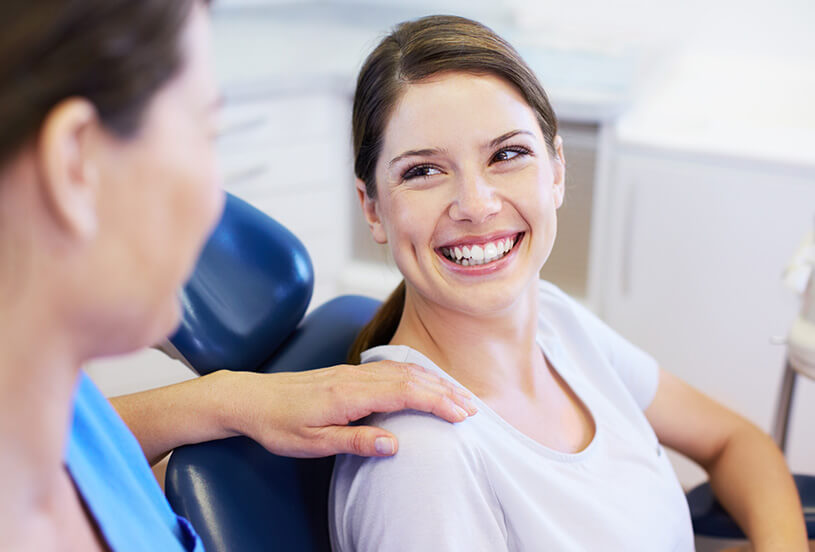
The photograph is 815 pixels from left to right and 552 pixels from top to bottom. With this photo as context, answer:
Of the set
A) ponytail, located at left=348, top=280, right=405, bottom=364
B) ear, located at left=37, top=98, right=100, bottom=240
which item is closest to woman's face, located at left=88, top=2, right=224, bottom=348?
ear, located at left=37, top=98, right=100, bottom=240

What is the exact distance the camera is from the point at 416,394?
35.3 inches

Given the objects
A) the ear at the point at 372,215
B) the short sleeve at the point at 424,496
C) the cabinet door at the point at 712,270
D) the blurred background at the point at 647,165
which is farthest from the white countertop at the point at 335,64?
the short sleeve at the point at 424,496

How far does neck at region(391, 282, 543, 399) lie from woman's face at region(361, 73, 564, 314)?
36mm

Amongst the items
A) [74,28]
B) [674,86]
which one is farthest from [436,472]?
[674,86]

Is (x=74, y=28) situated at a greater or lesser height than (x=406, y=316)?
greater

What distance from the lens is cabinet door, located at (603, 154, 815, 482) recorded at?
78.9 inches

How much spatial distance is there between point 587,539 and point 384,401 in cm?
29

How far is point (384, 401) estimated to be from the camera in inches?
35.2

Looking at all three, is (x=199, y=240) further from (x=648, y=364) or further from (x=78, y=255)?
(x=648, y=364)

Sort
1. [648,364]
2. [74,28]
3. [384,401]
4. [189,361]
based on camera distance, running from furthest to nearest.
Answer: [648,364], [189,361], [384,401], [74,28]

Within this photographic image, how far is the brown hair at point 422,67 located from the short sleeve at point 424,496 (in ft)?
1.07

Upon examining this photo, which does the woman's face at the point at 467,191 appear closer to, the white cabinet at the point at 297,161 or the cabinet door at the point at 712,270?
the cabinet door at the point at 712,270

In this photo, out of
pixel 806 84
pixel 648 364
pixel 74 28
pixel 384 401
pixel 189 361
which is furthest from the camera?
pixel 806 84

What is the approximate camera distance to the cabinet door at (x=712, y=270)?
2.00 metres
